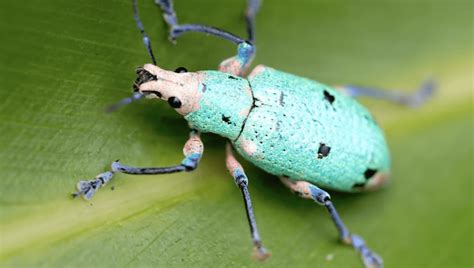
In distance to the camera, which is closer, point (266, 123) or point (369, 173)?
point (266, 123)

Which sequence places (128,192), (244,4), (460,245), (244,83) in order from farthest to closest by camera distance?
(460,245) → (244,4) → (244,83) → (128,192)

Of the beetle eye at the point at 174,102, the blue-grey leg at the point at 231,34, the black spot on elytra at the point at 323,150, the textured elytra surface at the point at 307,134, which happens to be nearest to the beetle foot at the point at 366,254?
the textured elytra surface at the point at 307,134

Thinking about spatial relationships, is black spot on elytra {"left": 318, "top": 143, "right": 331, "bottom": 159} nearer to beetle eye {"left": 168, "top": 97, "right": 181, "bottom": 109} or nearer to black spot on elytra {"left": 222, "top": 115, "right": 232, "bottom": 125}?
black spot on elytra {"left": 222, "top": 115, "right": 232, "bottom": 125}

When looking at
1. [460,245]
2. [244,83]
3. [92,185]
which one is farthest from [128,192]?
[460,245]

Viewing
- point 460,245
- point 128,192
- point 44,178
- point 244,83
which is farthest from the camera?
point 460,245

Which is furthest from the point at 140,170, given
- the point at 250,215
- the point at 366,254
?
the point at 366,254

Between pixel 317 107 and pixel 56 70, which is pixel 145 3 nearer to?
pixel 56 70

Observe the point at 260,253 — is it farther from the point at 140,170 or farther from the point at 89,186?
the point at 89,186
